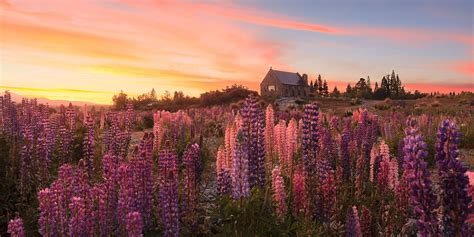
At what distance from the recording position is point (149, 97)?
53219 millimetres

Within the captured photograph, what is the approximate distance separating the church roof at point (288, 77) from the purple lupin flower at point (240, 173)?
70833mm

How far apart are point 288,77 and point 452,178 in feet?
250

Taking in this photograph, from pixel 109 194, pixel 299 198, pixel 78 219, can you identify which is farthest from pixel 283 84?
pixel 78 219

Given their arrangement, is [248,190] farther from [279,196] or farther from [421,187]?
[421,187]

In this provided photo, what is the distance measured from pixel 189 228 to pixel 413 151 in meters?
3.16

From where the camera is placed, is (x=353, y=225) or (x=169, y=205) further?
(x=353, y=225)

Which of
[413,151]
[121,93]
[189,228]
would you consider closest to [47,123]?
[189,228]

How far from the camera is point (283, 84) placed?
250 ft

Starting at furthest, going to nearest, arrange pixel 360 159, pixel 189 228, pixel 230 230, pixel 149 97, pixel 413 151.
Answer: pixel 149 97 < pixel 360 159 < pixel 189 228 < pixel 230 230 < pixel 413 151

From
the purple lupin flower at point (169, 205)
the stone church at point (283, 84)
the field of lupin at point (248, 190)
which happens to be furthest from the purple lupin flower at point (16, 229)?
the stone church at point (283, 84)

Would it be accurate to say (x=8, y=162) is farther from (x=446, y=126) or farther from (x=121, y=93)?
(x=121, y=93)

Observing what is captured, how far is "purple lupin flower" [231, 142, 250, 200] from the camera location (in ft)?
17.7

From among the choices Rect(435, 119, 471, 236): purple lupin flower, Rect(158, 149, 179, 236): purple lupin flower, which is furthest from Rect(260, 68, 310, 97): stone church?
Answer: Rect(435, 119, 471, 236): purple lupin flower

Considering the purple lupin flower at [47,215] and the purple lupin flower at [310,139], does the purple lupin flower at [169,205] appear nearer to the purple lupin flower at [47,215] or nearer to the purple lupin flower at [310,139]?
the purple lupin flower at [47,215]
